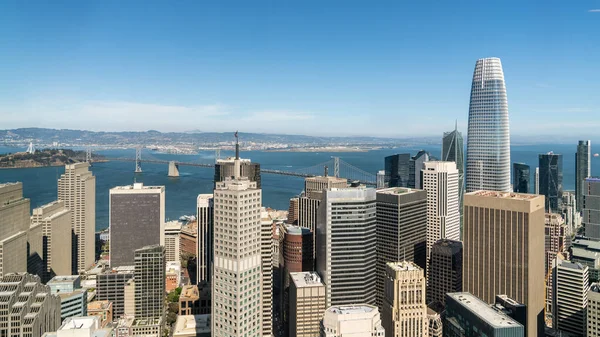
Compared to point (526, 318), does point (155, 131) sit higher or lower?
higher

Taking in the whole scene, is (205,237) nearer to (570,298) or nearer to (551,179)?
(570,298)

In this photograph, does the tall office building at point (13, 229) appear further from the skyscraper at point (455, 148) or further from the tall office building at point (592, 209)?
the tall office building at point (592, 209)

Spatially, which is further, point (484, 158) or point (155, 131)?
point (155, 131)

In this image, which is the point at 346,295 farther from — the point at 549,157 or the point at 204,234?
the point at 549,157

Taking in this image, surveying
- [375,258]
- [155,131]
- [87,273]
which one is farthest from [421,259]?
[155,131]

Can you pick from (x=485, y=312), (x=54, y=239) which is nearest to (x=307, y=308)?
(x=485, y=312)

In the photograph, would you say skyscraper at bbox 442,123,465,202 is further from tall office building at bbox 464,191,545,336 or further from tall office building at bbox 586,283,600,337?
tall office building at bbox 586,283,600,337
